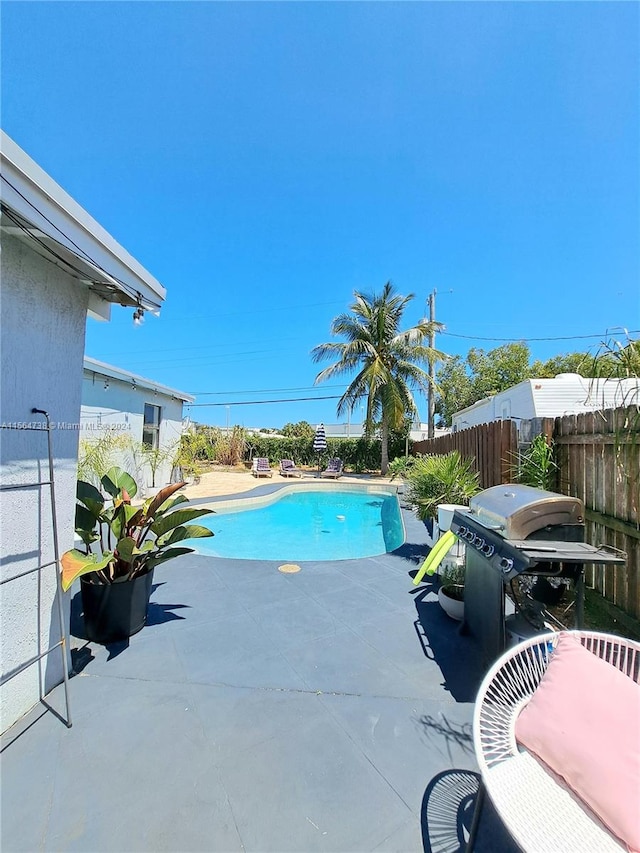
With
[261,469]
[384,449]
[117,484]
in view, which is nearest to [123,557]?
[117,484]

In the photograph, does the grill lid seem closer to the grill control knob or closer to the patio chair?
the grill control knob

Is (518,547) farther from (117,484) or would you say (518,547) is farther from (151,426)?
(151,426)

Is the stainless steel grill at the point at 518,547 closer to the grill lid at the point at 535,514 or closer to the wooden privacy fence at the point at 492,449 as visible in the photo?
the grill lid at the point at 535,514

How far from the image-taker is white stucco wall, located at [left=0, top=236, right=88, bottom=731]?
6.61ft

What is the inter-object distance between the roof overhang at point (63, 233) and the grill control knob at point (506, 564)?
3.15m

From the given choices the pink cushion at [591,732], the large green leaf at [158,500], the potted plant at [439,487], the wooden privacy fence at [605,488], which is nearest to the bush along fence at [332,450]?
the potted plant at [439,487]

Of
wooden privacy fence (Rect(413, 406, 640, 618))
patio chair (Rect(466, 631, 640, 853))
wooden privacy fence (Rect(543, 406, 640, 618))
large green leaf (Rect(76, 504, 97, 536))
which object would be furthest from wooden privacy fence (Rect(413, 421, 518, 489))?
large green leaf (Rect(76, 504, 97, 536))

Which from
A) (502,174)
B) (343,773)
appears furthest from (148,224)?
(343,773)

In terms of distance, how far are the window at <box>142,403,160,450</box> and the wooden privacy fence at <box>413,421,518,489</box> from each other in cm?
983

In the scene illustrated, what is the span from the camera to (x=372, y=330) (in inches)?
672

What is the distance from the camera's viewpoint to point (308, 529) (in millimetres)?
9812

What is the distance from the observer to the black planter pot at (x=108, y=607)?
282 cm

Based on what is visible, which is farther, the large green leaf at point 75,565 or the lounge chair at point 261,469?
the lounge chair at point 261,469

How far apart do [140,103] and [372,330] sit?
41.5 ft
